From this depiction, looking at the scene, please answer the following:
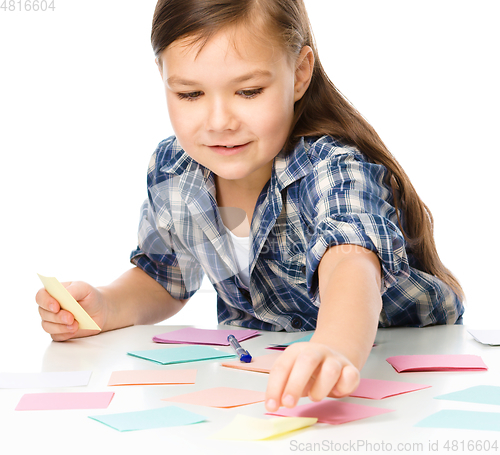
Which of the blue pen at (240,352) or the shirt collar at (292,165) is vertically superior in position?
the shirt collar at (292,165)

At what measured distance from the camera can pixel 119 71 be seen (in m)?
2.22

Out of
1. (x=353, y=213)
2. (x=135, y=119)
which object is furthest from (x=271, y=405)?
(x=135, y=119)

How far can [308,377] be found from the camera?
0.49m

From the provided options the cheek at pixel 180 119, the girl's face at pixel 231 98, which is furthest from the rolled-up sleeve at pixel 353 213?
the cheek at pixel 180 119

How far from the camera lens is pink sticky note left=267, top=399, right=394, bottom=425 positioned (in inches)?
20.9

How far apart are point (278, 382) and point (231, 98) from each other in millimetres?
491

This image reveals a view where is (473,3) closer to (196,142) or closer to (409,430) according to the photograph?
(196,142)

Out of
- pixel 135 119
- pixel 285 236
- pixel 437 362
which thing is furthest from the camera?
pixel 135 119

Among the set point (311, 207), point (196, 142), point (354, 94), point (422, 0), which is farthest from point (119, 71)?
point (311, 207)

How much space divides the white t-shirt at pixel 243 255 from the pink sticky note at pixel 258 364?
13.5 inches

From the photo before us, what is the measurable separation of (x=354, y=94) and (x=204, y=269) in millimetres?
1341

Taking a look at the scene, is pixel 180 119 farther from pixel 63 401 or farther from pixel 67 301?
pixel 63 401

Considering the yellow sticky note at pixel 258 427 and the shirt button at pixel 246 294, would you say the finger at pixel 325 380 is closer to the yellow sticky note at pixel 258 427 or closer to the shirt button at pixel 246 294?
the yellow sticky note at pixel 258 427

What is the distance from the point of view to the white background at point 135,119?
217 cm
